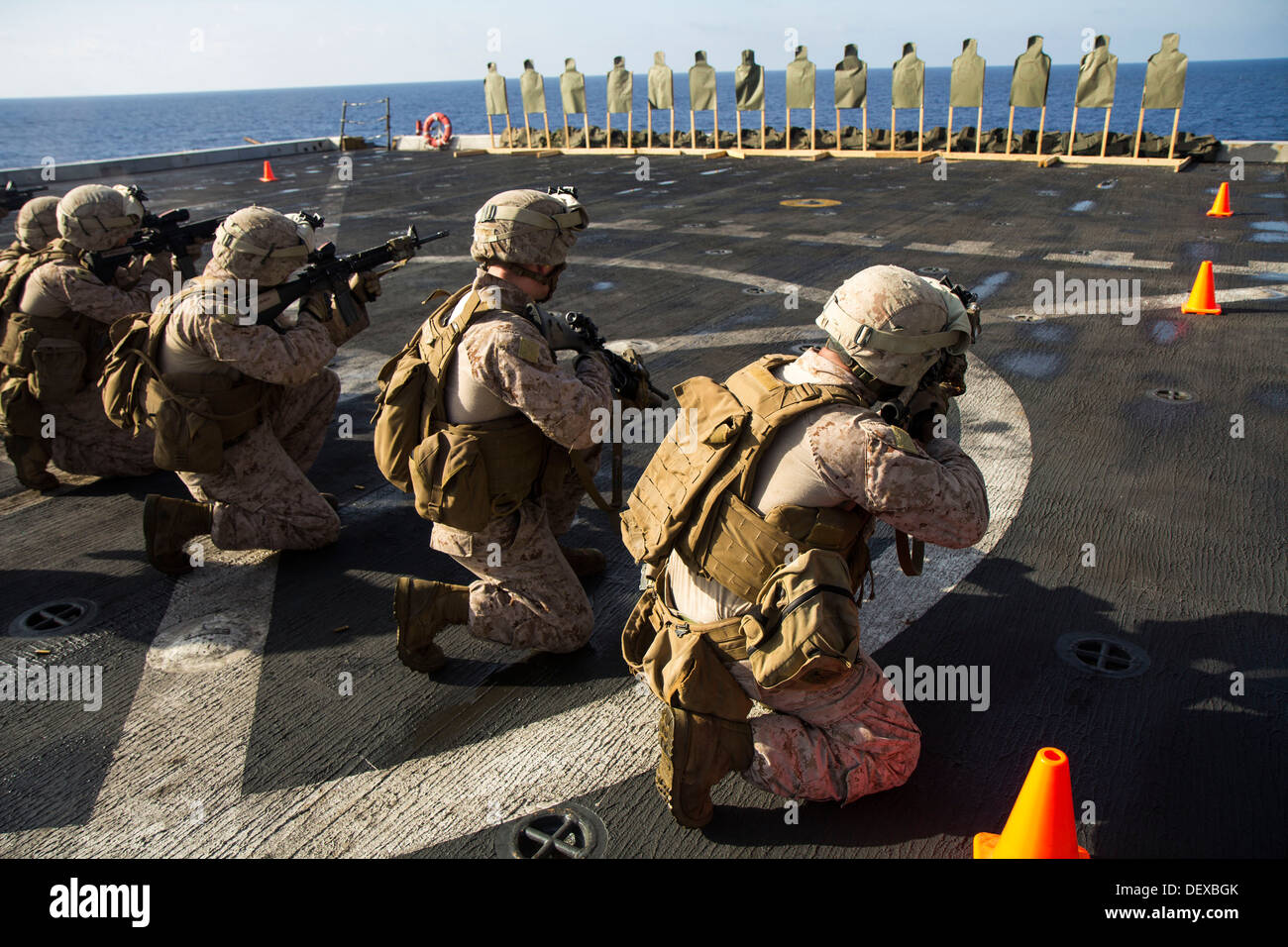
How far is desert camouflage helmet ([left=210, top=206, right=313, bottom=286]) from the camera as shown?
14.9 ft

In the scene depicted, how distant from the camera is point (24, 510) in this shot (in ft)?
18.4

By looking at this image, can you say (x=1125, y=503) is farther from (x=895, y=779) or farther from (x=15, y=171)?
(x=15, y=171)

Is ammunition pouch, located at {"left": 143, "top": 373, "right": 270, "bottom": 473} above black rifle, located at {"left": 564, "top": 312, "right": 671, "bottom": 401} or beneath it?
beneath

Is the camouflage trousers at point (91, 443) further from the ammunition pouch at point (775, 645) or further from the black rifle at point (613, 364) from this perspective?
the ammunition pouch at point (775, 645)

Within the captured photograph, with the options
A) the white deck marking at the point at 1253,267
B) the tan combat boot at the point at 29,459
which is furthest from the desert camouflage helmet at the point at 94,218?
the white deck marking at the point at 1253,267

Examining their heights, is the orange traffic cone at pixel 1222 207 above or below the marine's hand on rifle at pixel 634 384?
above

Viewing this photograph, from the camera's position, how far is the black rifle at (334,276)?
4.73 meters

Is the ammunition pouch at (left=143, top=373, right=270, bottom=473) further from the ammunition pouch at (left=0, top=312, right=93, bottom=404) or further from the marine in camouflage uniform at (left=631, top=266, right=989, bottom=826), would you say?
the marine in camouflage uniform at (left=631, top=266, right=989, bottom=826)

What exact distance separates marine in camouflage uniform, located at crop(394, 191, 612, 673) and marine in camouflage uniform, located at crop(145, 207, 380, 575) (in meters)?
1.13

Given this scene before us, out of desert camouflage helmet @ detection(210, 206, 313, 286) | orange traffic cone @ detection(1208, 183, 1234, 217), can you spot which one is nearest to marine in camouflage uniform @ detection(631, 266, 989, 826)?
desert camouflage helmet @ detection(210, 206, 313, 286)

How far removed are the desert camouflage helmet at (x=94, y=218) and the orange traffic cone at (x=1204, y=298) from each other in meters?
9.41

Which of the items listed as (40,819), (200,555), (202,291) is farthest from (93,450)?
(40,819)

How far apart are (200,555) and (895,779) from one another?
3.97 metres

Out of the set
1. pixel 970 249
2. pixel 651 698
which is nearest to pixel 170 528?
pixel 651 698
